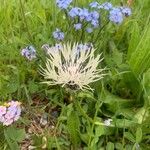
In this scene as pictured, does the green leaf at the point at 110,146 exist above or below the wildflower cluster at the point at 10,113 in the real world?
below

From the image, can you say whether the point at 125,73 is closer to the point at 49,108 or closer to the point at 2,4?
the point at 49,108

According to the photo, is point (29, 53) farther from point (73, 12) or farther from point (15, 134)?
point (15, 134)

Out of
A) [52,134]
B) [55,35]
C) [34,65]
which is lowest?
[52,134]

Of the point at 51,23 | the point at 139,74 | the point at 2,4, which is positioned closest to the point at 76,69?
the point at 139,74

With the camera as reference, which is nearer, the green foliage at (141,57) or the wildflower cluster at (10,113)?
the wildflower cluster at (10,113)

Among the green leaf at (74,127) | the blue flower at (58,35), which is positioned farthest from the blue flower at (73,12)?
the green leaf at (74,127)

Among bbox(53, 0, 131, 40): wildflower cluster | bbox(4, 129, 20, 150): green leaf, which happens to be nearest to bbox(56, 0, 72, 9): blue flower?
bbox(53, 0, 131, 40): wildflower cluster

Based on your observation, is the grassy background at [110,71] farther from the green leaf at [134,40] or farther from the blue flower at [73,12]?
the blue flower at [73,12]
